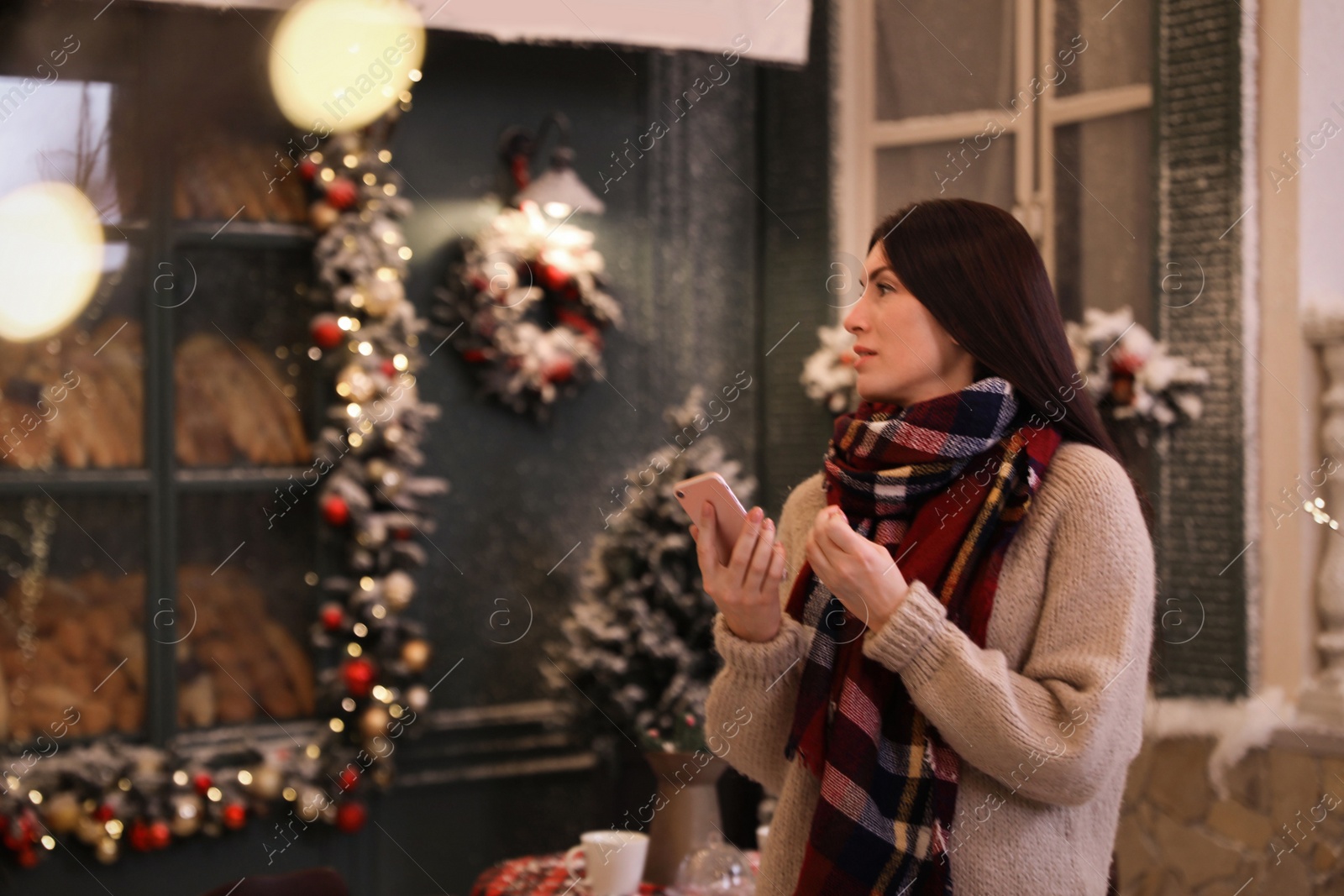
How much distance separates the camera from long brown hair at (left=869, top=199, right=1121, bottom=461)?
161cm

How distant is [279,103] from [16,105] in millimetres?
701

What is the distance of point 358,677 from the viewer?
345 cm

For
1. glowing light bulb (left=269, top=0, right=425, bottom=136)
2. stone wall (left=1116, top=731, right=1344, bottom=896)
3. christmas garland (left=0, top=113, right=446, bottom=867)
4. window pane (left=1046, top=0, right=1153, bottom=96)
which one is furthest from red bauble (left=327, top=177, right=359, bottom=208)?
stone wall (left=1116, top=731, right=1344, bottom=896)

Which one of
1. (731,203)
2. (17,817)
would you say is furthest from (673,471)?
(17,817)

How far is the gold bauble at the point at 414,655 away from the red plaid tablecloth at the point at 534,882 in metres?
1.37

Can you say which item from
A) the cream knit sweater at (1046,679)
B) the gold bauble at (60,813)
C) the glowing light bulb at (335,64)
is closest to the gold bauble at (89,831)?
the gold bauble at (60,813)

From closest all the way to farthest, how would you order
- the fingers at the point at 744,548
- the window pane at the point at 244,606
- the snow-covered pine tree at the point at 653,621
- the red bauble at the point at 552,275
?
the fingers at the point at 744,548 → the snow-covered pine tree at the point at 653,621 → the window pane at the point at 244,606 → the red bauble at the point at 552,275

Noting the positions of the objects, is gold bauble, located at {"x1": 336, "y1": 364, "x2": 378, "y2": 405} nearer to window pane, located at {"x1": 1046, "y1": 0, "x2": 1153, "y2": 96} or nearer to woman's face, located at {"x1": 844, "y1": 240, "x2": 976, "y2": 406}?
woman's face, located at {"x1": 844, "y1": 240, "x2": 976, "y2": 406}

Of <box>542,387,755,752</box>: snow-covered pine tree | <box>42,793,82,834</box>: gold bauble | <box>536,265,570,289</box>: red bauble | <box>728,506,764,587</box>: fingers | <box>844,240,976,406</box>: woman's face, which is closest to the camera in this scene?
<box>728,506,764,587</box>: fingers

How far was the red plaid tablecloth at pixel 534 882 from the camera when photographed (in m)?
2.06

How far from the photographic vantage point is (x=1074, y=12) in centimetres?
362

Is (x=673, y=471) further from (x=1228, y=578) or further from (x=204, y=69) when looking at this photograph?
(x=204, y=69)

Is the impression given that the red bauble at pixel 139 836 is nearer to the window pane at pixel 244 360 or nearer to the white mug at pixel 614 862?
the window pane at pixel 244 360

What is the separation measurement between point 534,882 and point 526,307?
221 centimetres
